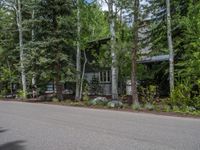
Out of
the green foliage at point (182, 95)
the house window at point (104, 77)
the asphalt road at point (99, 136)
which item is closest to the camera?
the asphalt road at point (99, 136)

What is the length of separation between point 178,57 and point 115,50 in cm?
470

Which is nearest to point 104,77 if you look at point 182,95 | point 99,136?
point 182,95

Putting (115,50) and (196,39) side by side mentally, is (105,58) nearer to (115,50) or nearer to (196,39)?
(115,50)

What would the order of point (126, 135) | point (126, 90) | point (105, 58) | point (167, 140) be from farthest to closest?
1. point (126, 90)
2. point (105, 58)
3. point (126, 135)
4. point (167, 140)

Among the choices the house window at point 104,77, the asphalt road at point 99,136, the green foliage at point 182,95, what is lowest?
the asphalt road at point 99,136

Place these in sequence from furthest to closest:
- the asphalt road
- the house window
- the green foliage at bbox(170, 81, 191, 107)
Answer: the house window, the green foliage at bbox(170, 81, 191, 107), the asphalt road

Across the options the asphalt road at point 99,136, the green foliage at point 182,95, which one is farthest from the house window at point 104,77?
the asphalt road at point 99,136

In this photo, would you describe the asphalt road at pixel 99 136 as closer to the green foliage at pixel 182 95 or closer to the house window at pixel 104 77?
the green foliage at pixel 182 95

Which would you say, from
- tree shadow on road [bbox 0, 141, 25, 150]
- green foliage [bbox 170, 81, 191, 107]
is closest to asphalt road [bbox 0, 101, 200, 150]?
tree shadow on road [bbox 0, 141, 25, 150]

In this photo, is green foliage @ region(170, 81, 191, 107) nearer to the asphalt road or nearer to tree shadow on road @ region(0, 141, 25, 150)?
the asphalt road

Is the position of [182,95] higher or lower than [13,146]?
higher

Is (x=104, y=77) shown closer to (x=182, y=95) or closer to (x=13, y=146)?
(x=182, y=95)

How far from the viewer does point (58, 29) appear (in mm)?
26062

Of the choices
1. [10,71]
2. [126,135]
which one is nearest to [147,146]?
[126,135]
